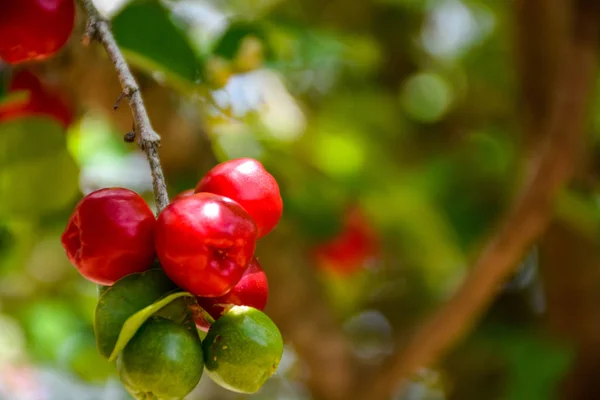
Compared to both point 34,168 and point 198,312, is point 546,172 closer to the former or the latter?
point 34,168

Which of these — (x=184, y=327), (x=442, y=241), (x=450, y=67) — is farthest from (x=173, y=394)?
(x=450, y=67)

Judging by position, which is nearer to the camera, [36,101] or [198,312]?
[198,312]

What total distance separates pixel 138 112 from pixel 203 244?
110 millimetres

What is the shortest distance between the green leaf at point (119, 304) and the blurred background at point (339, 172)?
53 cm

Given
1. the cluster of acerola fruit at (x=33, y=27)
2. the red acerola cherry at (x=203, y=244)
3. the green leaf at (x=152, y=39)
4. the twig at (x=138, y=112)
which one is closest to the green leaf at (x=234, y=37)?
the green leaf at (x=152, y=39)

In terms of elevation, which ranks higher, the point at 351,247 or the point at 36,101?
the point at 36,101

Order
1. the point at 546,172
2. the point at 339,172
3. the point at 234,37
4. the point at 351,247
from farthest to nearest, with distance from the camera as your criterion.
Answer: the point at 351,247
the point at 339,172
the point at 546,172
the point at 234,37

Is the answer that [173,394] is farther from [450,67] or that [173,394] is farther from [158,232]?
[450,67]

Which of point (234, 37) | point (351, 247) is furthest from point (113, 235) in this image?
point (351, 247)

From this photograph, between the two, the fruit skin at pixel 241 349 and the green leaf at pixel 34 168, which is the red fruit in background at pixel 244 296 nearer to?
the fruit skin at pixel 241 349

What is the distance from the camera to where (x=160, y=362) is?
543 mm

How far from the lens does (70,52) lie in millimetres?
1217

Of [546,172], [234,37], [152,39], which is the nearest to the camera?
[152,39]

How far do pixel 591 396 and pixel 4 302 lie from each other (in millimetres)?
1780
